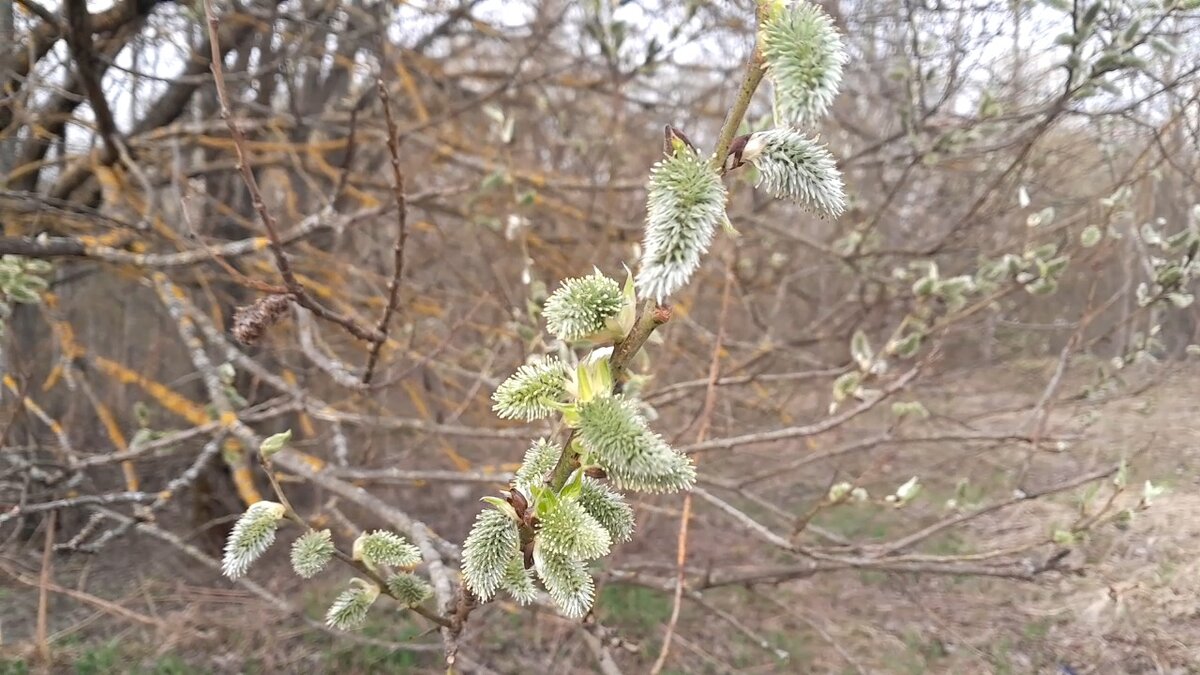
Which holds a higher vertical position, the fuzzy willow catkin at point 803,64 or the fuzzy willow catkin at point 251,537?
the fuzzy willow catkin at point 803,64

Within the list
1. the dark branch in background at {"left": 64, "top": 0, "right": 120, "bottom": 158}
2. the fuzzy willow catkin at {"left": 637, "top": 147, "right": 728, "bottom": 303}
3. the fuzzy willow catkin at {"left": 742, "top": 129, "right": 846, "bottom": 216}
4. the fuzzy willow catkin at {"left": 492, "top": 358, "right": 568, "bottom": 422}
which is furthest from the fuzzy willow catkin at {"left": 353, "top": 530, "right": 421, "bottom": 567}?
the dark branch in background at {"left": 64, "top": 0, "right": 120, "bottom": 158}

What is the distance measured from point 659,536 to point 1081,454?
10.6 feet

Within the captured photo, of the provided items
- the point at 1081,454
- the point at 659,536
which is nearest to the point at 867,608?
the point at 659,536

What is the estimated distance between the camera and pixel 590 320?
817 millimetres

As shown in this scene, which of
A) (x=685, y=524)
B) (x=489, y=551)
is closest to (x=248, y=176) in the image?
(x=489, y=551)

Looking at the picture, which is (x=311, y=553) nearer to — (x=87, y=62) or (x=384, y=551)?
(x=384, y=551)

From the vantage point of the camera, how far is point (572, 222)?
192 inches

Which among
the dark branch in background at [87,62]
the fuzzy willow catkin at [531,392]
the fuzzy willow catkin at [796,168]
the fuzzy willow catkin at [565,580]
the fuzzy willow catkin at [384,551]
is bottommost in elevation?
the fuzzy willow catkin at [384,551]

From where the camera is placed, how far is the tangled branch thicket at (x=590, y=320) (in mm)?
994

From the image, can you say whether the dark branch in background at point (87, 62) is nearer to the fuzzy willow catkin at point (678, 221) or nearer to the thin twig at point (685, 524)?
the thin twig at point (685, 524)

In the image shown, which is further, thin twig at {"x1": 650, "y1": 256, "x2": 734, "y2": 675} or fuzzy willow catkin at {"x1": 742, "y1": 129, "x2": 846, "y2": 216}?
thin twig at {"x1": 650, "y1": 256, "x2": 734, "y2": 675}

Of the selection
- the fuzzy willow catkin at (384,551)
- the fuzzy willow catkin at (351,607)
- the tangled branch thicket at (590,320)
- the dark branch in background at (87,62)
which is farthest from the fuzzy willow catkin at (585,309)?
the dark branch in background at (87,62)

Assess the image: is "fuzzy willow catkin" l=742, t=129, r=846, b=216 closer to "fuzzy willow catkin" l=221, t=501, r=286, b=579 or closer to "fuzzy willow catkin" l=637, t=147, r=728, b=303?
"fuzzy willow catkin" l=637, t=147, r=728, b=303

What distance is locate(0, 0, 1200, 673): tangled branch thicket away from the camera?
994mm
